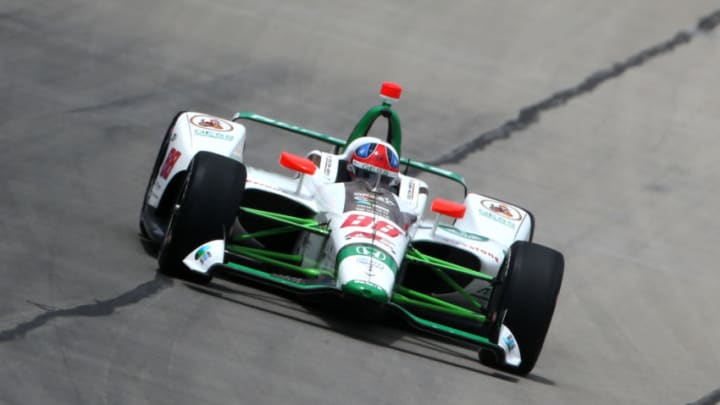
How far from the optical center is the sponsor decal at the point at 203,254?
10125mm

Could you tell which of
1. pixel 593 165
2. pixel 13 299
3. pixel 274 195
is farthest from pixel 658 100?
pixel 13 299

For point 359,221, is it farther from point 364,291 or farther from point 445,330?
point 445,330

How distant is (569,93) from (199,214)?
11.5m

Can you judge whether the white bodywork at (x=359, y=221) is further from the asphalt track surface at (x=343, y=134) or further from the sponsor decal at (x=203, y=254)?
the asphalt track surface at (x=343, y=134)

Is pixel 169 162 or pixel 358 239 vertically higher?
pixel 358 239

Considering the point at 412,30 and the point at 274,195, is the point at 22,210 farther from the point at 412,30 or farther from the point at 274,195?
the point at 412,30

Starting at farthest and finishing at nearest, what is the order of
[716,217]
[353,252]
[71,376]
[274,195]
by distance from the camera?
1. [716,217]
2. [274,195]
3. [353,252]
4. [71,376]

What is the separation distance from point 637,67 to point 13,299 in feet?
47.9

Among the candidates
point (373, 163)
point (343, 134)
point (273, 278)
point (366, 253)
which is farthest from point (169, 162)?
point (343, 134)

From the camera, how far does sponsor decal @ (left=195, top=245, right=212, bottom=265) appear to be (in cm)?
1012

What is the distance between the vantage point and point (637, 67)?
21594mm

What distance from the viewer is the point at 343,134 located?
17.9 m

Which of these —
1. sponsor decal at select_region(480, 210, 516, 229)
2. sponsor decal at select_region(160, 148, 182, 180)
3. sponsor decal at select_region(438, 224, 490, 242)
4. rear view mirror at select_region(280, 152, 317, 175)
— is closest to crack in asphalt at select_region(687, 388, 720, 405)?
sponsor decal at select_region(438, 224, 490, 242)

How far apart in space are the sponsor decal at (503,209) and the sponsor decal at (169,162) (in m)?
2.85
